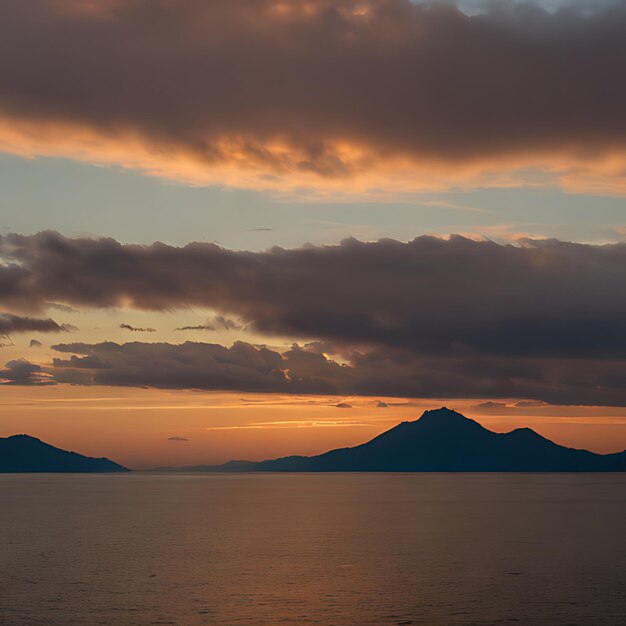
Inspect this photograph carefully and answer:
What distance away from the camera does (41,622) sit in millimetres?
54406

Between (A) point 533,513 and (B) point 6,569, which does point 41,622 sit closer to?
(B) point 6,569

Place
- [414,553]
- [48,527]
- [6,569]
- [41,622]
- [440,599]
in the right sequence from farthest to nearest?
[48,527] → [414,553] → [6,569] → [440,599] → [41,622]

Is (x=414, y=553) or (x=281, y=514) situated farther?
(x=281, y=514)

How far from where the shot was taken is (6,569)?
80.2m

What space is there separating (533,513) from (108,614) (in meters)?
136

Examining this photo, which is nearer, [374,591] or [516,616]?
[516,616]

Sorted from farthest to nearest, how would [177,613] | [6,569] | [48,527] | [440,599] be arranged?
[48,527] → [6,569] → [440,599] → [177,613]

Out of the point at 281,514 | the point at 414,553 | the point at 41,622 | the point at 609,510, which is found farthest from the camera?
the point at 609,510

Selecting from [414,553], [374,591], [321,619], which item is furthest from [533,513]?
[321,619]

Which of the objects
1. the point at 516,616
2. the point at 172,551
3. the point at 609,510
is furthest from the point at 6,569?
the point at 609,510

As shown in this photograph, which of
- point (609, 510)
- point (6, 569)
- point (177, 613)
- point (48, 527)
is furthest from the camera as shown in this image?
point (609, 510)

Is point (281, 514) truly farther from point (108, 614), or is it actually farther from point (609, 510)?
point (108, 614)

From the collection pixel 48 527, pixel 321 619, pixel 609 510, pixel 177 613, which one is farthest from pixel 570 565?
pixel 609 510

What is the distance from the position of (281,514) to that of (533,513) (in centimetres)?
5324
